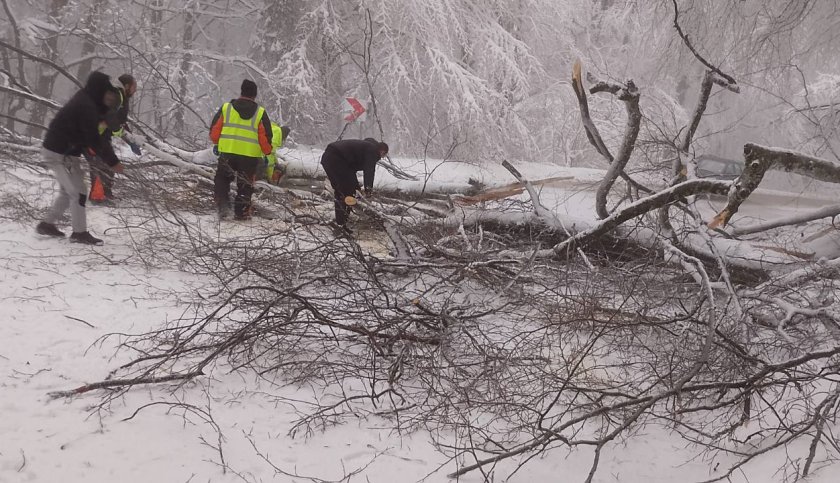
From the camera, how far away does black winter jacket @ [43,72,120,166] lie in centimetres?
465

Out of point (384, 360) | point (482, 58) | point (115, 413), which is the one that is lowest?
point (115, 413)

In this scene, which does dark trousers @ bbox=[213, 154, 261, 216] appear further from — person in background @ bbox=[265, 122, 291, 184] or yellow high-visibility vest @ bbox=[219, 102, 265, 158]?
person in background @ bbox=[265, 122, 291, 184]

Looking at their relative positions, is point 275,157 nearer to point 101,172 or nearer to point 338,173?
point 338,173

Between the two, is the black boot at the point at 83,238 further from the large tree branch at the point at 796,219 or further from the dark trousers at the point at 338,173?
the large tree branch at the point at 796,219

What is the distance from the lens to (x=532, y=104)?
13.5 meters

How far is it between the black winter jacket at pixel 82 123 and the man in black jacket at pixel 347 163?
6.56ft

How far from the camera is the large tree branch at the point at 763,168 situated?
2.70 m

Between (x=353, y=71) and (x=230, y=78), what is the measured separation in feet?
14.4

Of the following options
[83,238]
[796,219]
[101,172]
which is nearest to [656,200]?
[796,219]

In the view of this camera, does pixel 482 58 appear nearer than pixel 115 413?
No

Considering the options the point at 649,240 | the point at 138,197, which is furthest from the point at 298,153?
the point at 649,240

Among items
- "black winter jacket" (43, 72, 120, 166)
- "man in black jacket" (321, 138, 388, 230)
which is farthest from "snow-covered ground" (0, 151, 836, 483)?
"man in black jacket" (321, 138, 388, 230)

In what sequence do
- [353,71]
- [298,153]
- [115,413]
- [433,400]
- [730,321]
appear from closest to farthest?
[115,413] < [433,400] < [730,321] < [298,153] < [353,71]

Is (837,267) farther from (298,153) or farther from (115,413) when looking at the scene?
(298,153)
